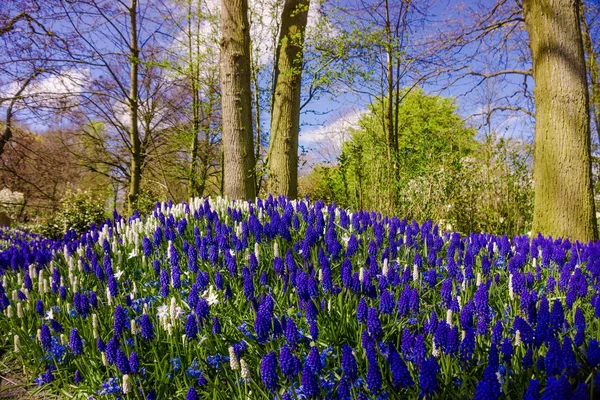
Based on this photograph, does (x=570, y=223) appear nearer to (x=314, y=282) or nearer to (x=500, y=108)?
(x=314, y=282)

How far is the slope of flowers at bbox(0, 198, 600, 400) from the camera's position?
1.82m

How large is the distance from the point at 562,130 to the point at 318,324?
570 cm

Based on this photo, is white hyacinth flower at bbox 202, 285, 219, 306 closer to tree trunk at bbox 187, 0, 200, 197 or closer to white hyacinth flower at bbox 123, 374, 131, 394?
white hyacinth flower at bbox 123, 374, 131, 394

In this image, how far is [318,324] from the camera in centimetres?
249

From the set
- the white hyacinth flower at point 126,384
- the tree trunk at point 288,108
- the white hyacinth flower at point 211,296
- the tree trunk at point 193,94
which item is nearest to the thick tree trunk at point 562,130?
the tree trunk at point 288,108

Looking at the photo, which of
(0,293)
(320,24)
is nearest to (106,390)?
(0,293)

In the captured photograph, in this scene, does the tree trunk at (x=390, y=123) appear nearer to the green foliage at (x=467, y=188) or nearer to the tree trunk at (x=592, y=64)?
the green foliage at (x=467, y=188)

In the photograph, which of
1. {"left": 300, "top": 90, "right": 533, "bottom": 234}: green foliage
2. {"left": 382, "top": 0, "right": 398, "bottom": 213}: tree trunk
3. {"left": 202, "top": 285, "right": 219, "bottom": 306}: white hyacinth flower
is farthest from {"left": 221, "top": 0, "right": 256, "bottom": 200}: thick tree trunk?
{"left": 202, "top": 285, "right": 219, "bottom": 306}: white hyacinth flower

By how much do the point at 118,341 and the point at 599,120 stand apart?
64.6 ft

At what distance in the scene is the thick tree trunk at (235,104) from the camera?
25.3 feet

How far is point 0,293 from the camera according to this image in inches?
141

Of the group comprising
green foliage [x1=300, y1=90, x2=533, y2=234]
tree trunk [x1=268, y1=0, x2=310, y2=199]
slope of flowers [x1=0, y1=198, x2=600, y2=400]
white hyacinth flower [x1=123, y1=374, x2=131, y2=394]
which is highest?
tree trunk [x1=268, y1=0, x2=310, y2=199]

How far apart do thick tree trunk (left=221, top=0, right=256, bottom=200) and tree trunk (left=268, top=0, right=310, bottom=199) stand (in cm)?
122

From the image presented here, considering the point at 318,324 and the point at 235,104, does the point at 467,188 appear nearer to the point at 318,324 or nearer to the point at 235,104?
the point at 235,104
